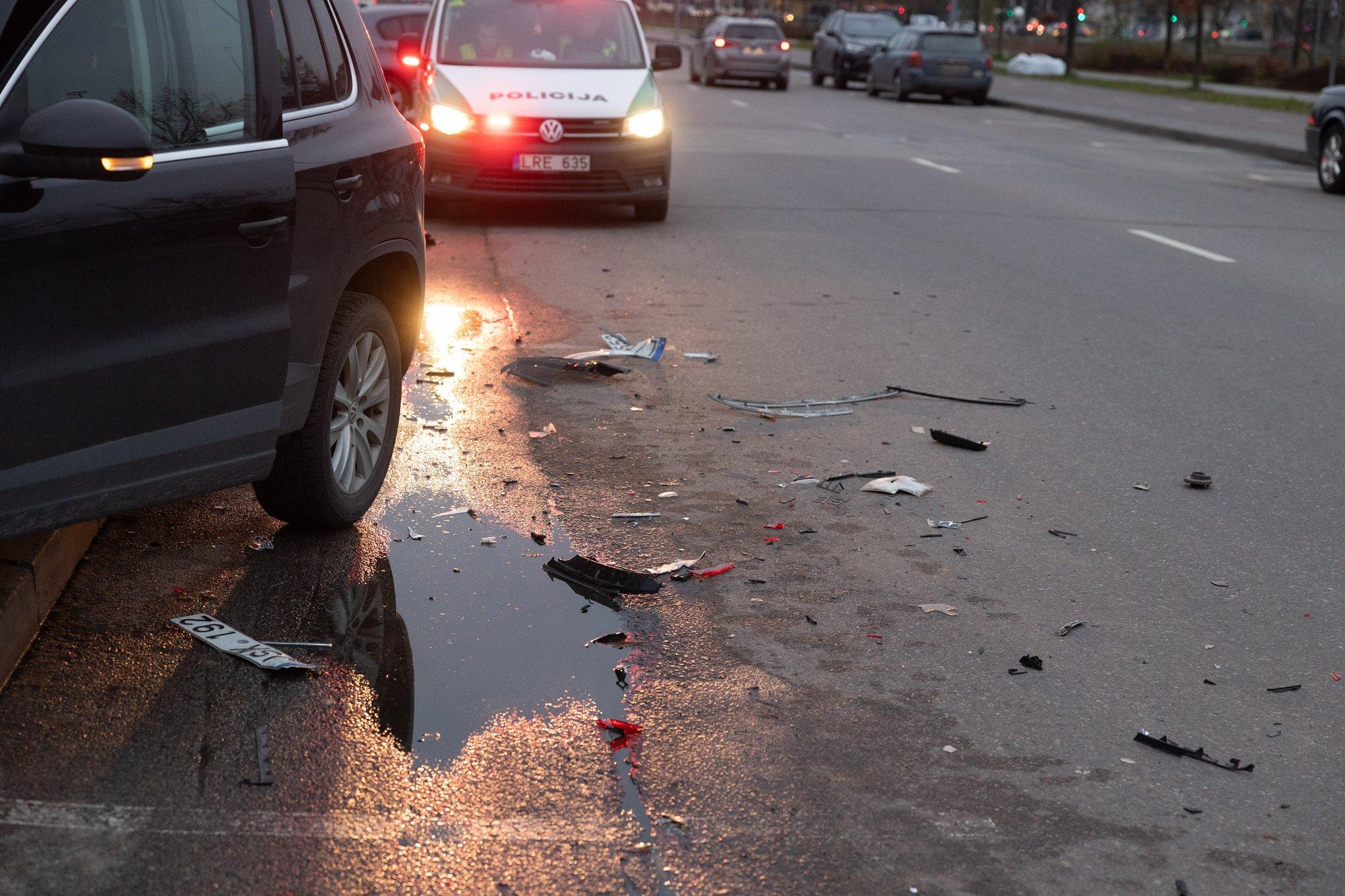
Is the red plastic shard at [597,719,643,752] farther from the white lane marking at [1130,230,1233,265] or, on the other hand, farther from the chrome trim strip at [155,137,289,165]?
the white lane marking at [1130,230,1233,265]

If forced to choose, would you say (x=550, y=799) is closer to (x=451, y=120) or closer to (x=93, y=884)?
(x=93, y=884)

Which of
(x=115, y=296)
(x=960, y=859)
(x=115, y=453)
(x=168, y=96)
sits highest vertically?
(x=168, y=96)

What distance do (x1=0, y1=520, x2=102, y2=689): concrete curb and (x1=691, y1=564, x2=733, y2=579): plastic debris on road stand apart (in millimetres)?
1896

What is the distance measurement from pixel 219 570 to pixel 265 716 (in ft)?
3.63

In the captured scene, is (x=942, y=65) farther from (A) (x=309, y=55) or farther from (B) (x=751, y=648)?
(B) (x=751, y=648)

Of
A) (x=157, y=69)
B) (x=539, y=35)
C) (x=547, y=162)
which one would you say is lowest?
(x=547, y=162)

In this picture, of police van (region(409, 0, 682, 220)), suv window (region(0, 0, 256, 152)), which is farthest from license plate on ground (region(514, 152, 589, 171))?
suv window (region(0, 0, 256, 152))

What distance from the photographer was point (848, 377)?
8047 millimetres

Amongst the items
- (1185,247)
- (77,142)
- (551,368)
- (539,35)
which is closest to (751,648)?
(77,142)

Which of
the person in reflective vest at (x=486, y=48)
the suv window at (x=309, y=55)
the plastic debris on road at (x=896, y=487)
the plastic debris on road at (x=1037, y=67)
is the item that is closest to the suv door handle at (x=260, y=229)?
the suv window at (x=309, y=55)

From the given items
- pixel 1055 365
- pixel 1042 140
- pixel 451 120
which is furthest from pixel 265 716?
pixel 1042 140

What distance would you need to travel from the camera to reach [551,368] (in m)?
7.93

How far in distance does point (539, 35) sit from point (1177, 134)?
1665cm

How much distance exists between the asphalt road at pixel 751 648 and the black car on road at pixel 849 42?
102 ft
